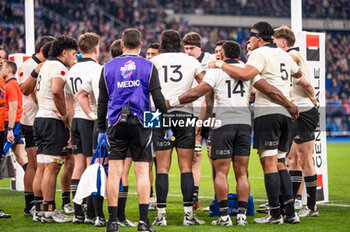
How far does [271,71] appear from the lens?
267 inches

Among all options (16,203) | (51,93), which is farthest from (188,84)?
(16,203)

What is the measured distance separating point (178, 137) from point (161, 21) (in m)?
29.2

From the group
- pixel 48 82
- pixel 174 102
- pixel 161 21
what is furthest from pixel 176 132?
pixel 161 21

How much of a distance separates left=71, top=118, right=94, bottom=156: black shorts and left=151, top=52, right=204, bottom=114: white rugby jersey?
1094 millimetres

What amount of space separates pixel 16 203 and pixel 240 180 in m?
4.28

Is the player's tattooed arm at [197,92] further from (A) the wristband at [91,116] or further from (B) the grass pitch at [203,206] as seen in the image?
(B) the grass pitch at [203,206]

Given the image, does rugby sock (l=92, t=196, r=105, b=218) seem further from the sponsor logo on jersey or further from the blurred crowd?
the blurred crowd

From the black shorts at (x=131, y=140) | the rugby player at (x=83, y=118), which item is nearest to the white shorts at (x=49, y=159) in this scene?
the rugby player at (x=83, y=118)

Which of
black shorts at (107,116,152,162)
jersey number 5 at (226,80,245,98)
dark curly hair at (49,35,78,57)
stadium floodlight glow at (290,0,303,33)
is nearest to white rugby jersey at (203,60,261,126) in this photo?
jersey number 5 at (226,80,245,98)

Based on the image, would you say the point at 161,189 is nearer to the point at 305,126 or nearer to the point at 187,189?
the point at 187,189

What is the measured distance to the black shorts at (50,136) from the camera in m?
7.14

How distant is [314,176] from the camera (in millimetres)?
7594

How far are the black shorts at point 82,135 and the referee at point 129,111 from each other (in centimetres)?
107

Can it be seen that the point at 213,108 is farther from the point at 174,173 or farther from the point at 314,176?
the point at 174,173
